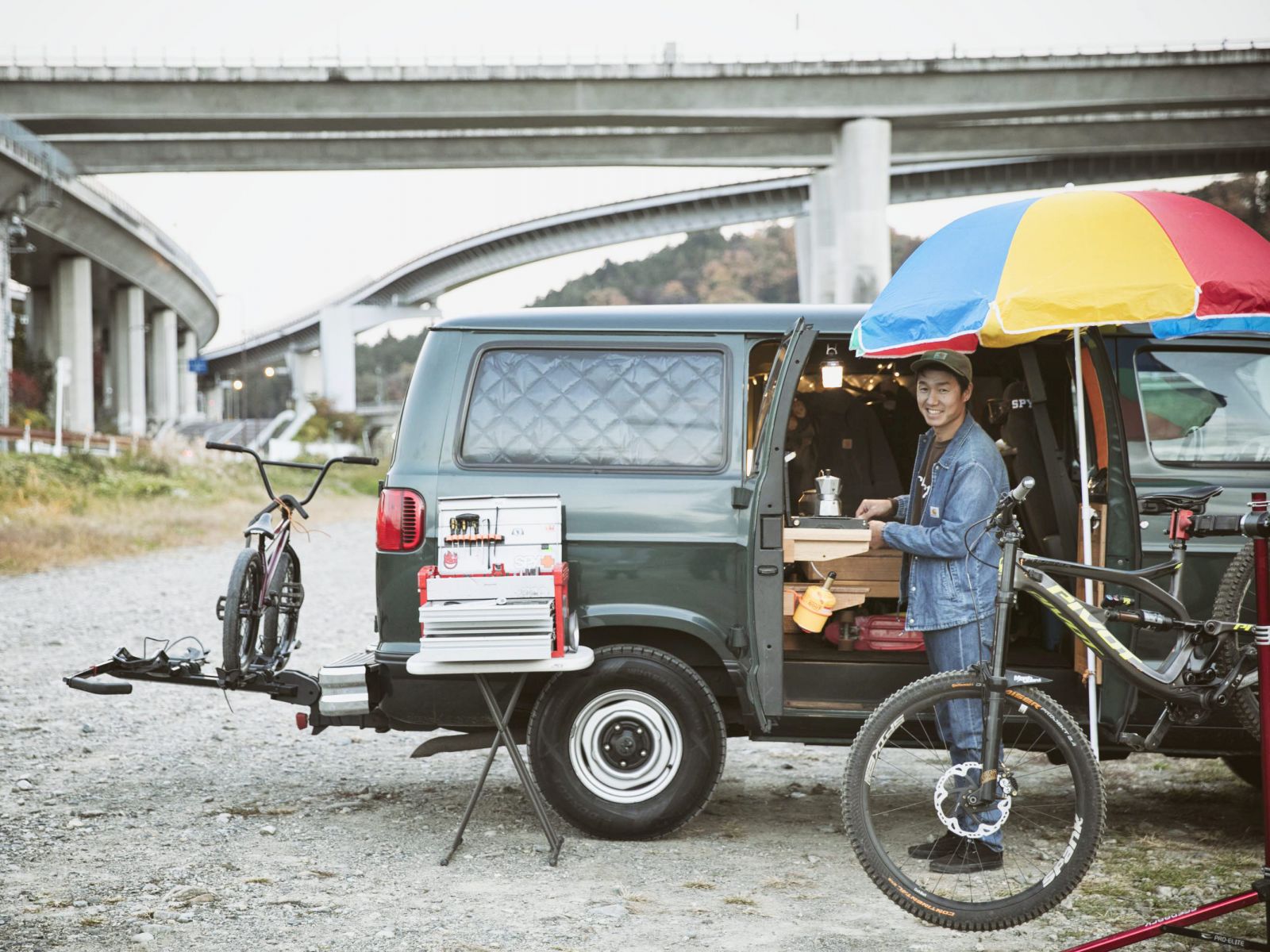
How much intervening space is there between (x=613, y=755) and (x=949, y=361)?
2.16 m

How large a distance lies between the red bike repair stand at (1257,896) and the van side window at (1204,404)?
1.67 m

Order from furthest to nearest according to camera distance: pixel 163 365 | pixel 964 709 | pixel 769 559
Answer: pixel 163 365 → pixel 769 559 → pixel 964 709

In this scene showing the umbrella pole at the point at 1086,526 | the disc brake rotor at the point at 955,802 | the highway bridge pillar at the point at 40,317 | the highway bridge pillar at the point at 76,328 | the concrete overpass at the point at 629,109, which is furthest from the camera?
the highway bridge pillar at the point at 40,317

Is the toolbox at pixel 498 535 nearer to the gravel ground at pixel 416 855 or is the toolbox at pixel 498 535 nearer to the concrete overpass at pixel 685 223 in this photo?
the gravel ground at pixel 416 855

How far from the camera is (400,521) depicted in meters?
5.29

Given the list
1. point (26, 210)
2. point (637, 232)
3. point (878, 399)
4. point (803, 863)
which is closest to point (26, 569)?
point (878, 399)

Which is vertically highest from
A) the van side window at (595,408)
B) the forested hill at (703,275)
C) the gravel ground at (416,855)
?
the forested hill at (703,275)

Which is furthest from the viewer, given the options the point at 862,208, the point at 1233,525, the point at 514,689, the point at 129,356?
the point at 129,356

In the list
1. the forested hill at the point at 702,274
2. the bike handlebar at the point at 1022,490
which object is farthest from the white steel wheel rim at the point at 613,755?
the forested hill at the point at 702,274

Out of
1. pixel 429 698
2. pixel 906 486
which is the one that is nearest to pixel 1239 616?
pixel 429 698

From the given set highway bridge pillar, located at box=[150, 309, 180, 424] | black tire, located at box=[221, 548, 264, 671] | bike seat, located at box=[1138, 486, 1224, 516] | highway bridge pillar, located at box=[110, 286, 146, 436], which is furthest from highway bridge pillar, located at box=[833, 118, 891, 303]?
highway bridge pillar, located at box=[150, 309, 180, 424]

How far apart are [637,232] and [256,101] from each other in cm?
2474

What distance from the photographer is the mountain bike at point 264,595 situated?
6008mm

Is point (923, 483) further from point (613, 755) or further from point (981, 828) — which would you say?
point (613, 755)
